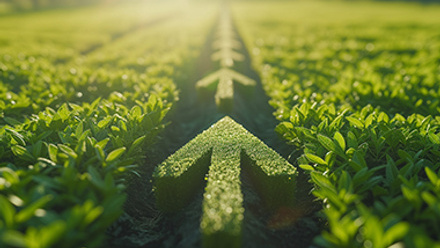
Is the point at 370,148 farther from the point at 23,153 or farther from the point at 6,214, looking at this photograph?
the point at 23,153

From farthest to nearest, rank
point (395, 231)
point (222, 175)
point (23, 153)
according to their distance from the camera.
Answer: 1. point (222, 175)
2. point (23, 153)
3. point (395, 231)

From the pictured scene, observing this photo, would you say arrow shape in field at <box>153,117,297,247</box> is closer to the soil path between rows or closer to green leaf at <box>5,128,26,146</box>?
the soil path between rows

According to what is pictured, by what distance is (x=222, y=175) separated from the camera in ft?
→ 8.79

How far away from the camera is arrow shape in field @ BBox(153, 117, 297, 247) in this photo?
2.29 metres

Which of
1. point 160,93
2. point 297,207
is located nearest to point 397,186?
point 297,207

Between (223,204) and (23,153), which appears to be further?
(23,153)

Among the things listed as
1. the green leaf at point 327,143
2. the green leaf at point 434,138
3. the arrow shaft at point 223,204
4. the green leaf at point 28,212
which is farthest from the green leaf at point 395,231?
the green leaf at point 28,212

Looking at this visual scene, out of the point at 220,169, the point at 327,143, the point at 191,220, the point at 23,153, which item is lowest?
the point at 191,220

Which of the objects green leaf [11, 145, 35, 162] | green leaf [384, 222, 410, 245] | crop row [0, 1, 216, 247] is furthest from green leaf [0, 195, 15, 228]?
green leaf [384, 222, 410, 245]

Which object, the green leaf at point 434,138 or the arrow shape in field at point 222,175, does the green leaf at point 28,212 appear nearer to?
the arrow shape in field at point 222,175

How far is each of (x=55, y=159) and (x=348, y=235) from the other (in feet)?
7.67

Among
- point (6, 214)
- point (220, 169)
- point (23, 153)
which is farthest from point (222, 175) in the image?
point (23, 153)

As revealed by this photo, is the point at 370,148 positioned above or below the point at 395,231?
below

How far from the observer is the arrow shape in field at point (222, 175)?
2.29 meters
